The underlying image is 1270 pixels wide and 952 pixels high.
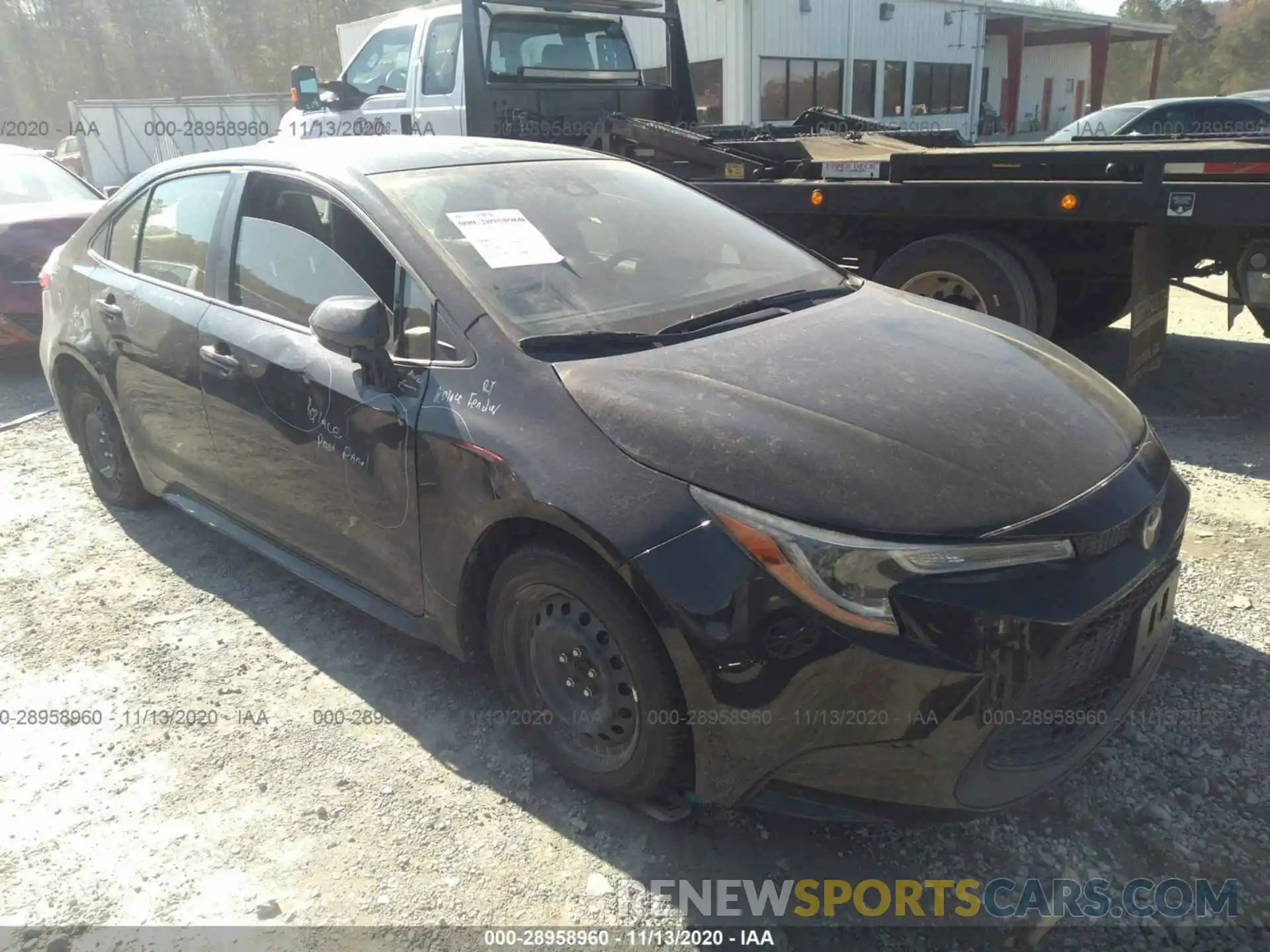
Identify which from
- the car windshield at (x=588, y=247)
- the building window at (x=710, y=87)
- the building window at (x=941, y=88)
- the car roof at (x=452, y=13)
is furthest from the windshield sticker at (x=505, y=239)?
the building window at (x=941, y=88)

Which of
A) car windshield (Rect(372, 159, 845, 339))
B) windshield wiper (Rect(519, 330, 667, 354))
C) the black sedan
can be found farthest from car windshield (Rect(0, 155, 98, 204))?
windshield wiper (Rect(519, 330, 667, 354))

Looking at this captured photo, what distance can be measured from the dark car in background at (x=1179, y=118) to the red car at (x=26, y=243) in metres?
10.3

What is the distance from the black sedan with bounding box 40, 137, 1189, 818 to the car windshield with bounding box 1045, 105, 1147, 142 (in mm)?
10303

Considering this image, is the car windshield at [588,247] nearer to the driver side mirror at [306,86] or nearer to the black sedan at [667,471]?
the black sedan at [667,471]

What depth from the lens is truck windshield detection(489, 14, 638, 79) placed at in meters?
7.42

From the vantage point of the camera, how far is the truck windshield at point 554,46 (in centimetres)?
742

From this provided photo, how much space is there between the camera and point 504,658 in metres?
2.63

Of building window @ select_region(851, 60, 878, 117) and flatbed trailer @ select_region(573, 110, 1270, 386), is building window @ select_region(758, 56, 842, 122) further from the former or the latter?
flatbed trailer @ select_region(573, 110, 1270, 386)

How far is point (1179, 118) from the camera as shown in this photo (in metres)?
11.9

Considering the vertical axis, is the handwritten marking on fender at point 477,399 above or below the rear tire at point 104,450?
above

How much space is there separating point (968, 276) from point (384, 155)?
364 centimetres

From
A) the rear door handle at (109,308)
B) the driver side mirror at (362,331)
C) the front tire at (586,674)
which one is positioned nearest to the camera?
the front tire at (586,674)

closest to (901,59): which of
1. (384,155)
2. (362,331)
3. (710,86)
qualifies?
(710,86)

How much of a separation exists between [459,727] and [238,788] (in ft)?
2.10
